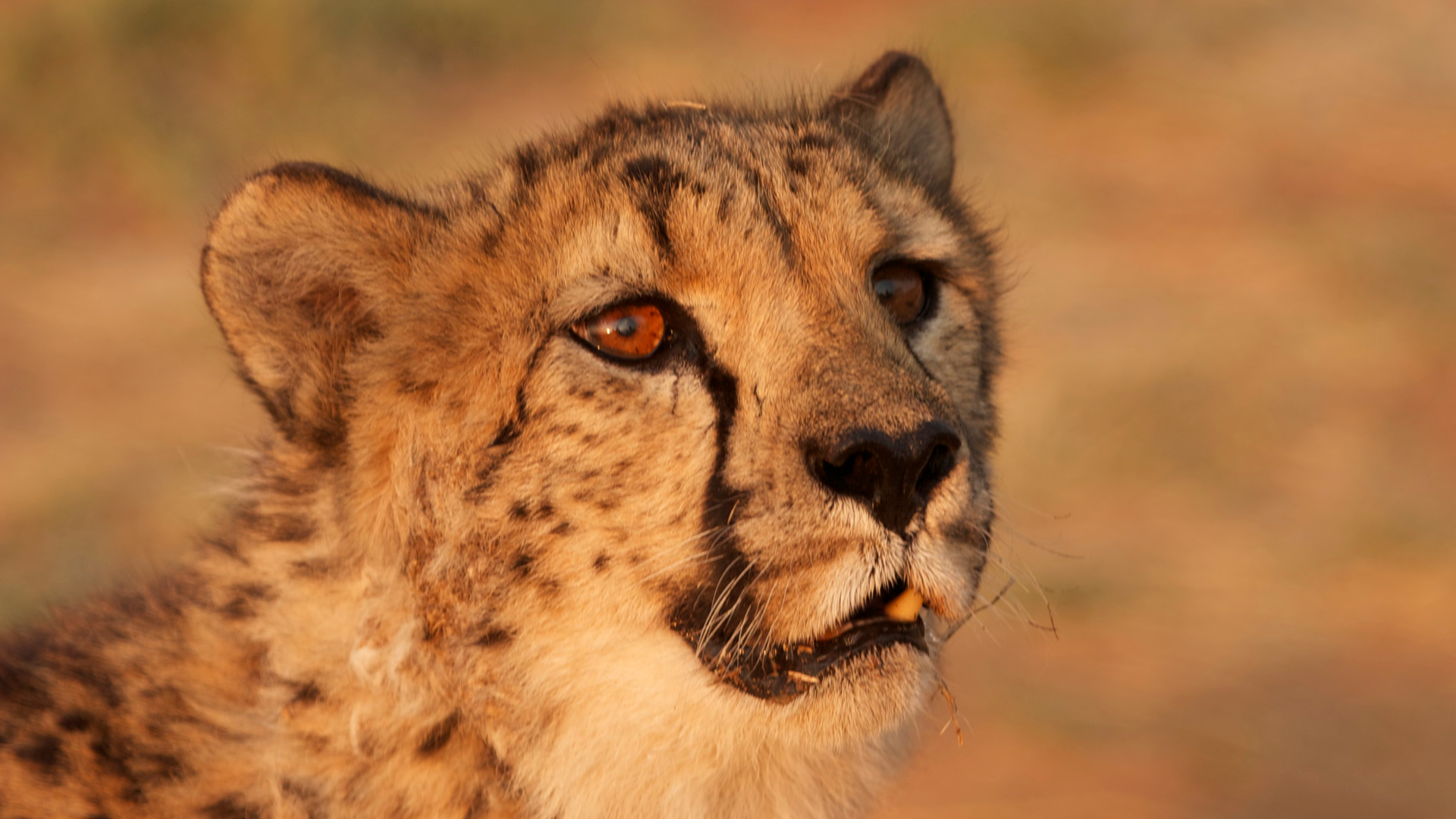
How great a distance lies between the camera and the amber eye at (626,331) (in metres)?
2.16

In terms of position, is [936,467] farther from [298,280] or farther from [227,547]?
[227,547]

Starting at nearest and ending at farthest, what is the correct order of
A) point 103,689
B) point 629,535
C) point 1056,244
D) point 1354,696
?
1. point 629,535
2. point 103,689
3. point 1354,696
4. point 1056,244

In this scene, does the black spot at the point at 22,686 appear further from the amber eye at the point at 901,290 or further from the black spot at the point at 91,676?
the amber eye at the point at 901,290

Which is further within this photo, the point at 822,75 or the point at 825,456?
the point at 822,75

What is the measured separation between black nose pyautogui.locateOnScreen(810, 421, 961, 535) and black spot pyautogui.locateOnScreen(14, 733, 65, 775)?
4.06ft

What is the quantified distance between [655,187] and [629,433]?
0.43m

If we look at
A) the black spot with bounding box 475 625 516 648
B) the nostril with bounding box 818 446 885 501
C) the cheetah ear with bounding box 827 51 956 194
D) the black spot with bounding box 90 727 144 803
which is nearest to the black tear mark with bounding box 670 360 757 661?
the nostril with bounding box 818 446 885 501

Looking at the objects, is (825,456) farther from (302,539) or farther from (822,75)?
(822,75)

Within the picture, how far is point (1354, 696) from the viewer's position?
5.73m

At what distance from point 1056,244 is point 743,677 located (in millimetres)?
7981

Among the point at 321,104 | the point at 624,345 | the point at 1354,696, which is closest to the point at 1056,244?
the point at 1354,696

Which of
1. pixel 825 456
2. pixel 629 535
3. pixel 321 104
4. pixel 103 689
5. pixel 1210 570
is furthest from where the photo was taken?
pixel 321 104

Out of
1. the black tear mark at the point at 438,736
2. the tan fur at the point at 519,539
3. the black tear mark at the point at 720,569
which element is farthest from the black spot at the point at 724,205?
the black tear mark at the point at 438,736

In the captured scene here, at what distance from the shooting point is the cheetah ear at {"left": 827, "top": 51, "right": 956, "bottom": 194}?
3.04m
